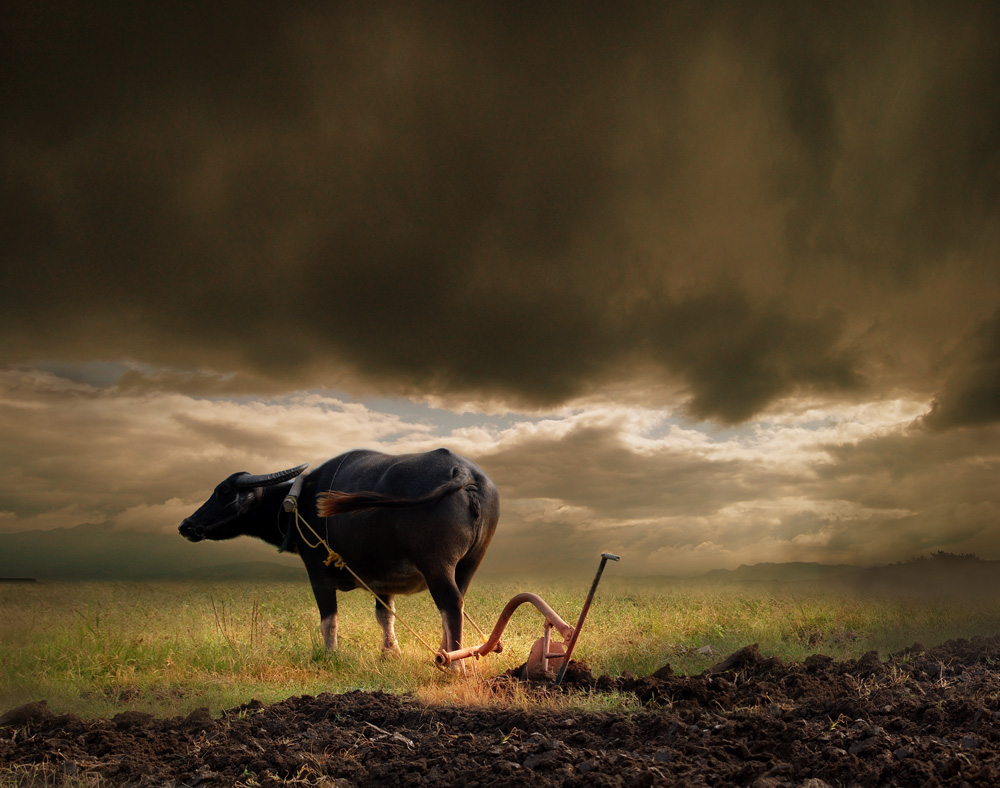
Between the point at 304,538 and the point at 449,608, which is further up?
the point at 304,538

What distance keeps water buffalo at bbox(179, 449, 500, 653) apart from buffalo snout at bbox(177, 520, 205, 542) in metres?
0.01

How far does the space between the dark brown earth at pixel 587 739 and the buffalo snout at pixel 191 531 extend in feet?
15.0

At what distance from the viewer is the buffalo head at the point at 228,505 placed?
946 cm

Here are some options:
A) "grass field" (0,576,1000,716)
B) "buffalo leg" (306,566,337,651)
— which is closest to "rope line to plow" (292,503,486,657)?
"buffalo leg" (306,566,337,651)

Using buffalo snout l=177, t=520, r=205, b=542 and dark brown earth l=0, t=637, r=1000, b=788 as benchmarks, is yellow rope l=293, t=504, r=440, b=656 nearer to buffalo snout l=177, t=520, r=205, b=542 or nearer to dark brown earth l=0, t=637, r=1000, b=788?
buffalo snout l=177, t=520, r=205, b=542

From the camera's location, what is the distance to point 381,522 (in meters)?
7.71

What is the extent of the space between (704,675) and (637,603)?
787 cm

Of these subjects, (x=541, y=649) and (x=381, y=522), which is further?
(x=381, y=522)

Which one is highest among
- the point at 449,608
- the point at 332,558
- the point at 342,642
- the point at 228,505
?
the point at 228,505

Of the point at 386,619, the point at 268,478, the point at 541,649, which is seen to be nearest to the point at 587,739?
the point at 541,649

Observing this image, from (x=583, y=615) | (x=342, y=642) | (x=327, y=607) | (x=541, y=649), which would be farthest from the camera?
(x=342, y=642)

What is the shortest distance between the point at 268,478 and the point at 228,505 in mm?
683

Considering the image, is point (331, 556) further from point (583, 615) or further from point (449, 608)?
point (583, 615)

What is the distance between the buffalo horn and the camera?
370 inches
